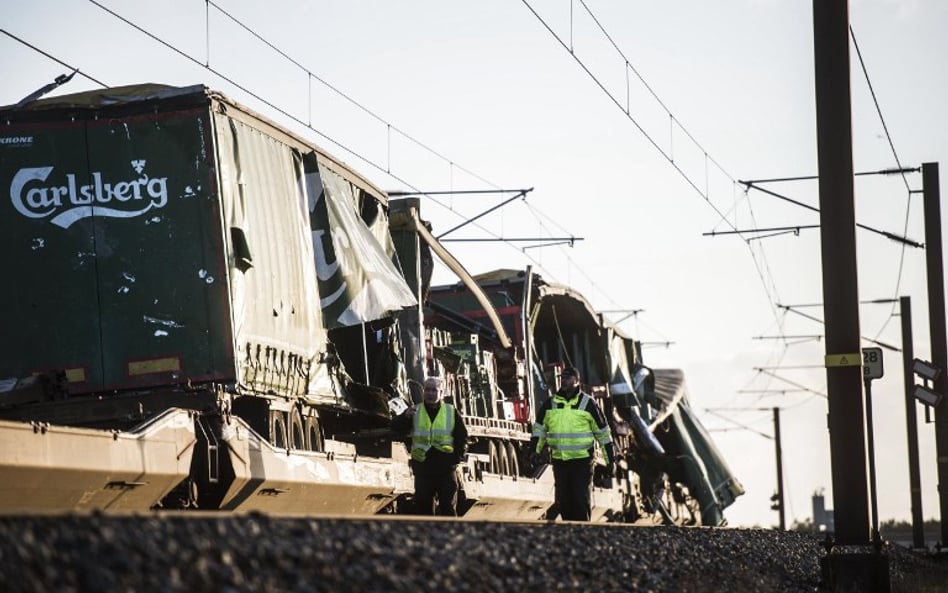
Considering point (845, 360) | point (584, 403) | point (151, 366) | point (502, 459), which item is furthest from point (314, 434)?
point (502, 459)

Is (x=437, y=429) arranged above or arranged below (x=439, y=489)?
above

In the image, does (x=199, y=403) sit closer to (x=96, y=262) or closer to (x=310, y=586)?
(x=96, y=262)

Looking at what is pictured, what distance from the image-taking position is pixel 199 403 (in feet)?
46.9

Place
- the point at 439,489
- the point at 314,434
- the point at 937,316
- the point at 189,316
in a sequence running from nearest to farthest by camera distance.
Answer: the point at 189,316 < the point at 439,489 < the point at 314,434 < the point at 937,316

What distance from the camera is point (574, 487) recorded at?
628 inches

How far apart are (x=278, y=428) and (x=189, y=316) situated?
1.70m

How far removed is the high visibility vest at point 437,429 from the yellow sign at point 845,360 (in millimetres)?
3628

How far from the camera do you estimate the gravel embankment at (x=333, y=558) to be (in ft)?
20.4

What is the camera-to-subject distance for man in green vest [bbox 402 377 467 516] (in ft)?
49.2

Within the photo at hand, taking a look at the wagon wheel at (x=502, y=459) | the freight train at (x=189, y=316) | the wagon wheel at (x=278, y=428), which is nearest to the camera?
the freight train at (x=189, y=316)

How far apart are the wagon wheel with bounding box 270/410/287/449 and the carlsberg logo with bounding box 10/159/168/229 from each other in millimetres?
2364

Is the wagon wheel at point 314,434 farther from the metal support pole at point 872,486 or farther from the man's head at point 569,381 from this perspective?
the metal support pole at point 872,486

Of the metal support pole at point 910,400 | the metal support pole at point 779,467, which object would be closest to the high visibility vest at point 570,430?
the metal support pole at point 910,400

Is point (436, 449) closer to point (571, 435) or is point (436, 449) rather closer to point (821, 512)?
point (571, 435)
